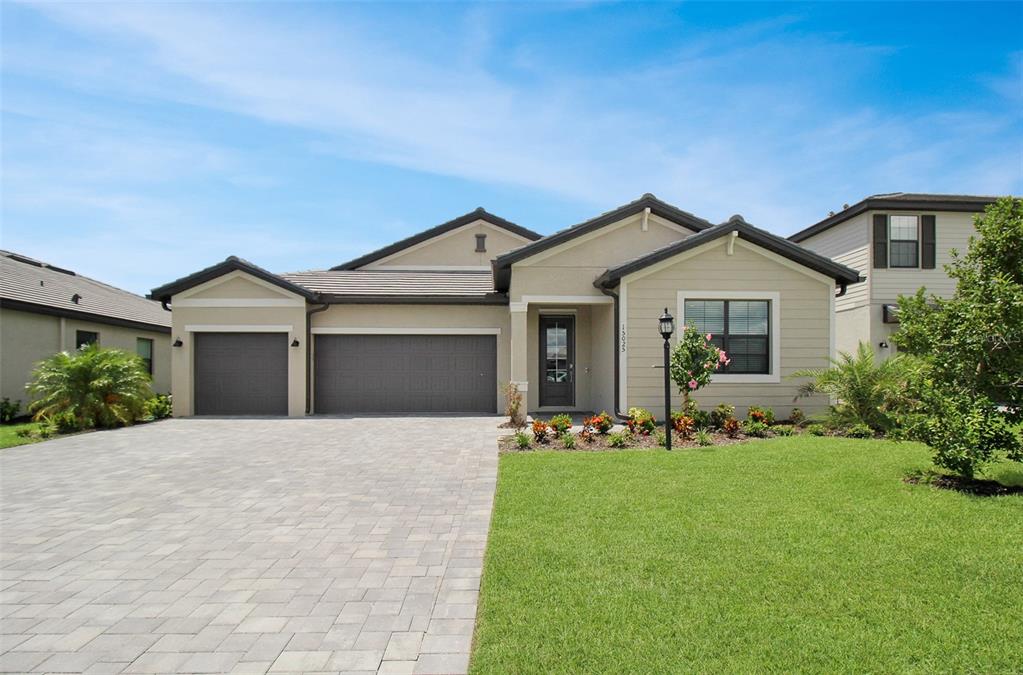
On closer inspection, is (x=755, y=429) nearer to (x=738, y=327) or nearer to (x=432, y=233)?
(x=738, y=327)

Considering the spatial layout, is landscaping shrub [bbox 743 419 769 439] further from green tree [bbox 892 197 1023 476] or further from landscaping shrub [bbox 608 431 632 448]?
green tree [bbox 892 197 1023 476]

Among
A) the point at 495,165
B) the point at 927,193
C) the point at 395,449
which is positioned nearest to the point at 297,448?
the point at 395,449

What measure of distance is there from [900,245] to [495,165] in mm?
12687

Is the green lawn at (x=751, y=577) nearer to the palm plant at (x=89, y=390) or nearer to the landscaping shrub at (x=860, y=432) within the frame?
the landscaping shrub at (x=860, y=432)

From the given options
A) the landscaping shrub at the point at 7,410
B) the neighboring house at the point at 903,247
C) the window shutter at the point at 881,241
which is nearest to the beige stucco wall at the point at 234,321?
the landscaping shrub at the point at 7,410

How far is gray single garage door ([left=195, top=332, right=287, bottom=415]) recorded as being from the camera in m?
13.9

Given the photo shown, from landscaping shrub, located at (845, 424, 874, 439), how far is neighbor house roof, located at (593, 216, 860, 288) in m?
3.71

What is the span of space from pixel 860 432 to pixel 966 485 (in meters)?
3.78

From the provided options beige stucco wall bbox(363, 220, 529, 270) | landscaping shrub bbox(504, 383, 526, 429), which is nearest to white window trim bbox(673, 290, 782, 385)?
landscaping shrub bbox(504, 383, 526, 429)

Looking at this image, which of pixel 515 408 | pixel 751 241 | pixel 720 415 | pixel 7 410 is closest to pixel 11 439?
pixel 7 410

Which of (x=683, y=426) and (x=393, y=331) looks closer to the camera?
(x=683, y=426)

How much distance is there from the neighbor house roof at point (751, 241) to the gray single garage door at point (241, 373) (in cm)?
890

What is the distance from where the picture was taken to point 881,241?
1596 cm

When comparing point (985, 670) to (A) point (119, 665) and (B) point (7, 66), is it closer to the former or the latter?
(A) point (119, 665)
